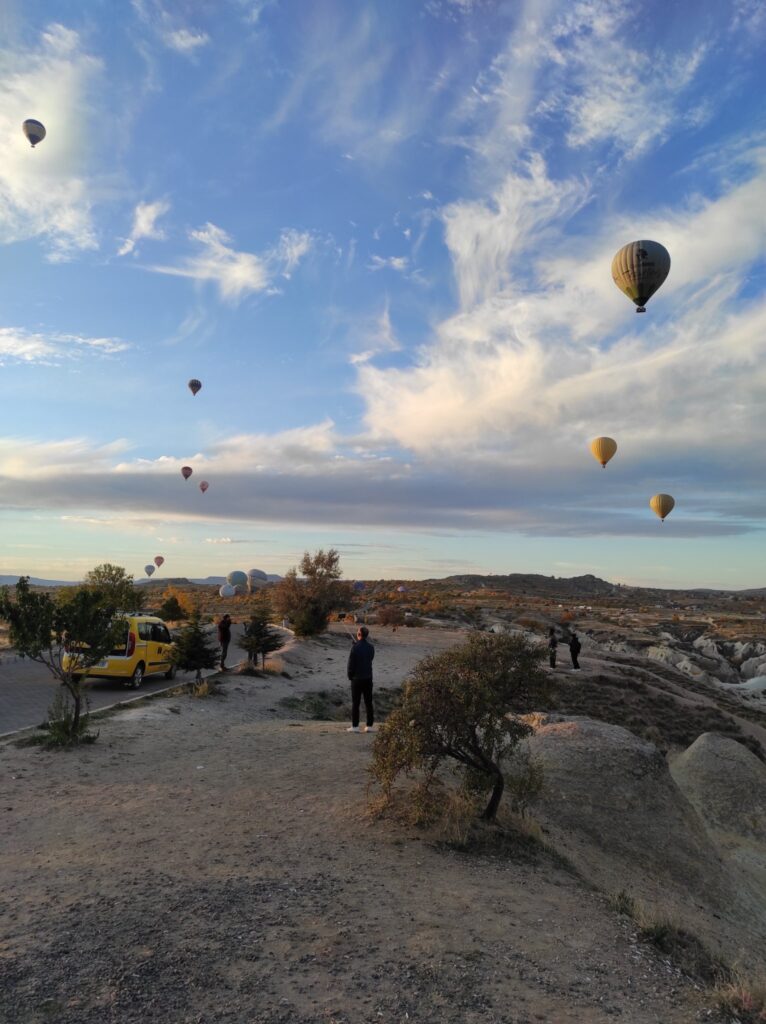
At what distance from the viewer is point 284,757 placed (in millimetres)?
11102

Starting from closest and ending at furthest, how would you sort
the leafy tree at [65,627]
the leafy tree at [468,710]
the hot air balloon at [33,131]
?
1. the leafy tree at [468,710]
2. the leafy tree at [65,627]
3. the hot air balloon at [33,131]

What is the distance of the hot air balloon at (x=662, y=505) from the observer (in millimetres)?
44500

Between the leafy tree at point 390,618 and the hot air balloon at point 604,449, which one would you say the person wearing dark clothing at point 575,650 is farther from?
the leafy tree at point 390,618

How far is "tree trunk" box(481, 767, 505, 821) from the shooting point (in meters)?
8.05

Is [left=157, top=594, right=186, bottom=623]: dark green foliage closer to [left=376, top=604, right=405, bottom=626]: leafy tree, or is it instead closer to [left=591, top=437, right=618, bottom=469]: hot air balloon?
[left=376, top=604, right=405, bottom=626]: leafy tree

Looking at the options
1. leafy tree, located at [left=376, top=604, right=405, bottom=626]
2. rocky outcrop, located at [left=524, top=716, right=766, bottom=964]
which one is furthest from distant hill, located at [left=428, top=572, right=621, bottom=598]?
rocky outcrop, located at [left=524, top=716, right=766, bottom=964]

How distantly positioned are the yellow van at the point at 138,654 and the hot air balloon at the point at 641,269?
2090 centimetres

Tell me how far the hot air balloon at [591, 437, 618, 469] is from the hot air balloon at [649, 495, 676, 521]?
11.7 meters

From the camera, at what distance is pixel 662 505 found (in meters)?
44.9

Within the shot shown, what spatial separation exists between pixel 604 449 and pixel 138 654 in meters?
26.3

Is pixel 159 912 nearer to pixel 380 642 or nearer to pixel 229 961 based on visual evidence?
pixel 229 961

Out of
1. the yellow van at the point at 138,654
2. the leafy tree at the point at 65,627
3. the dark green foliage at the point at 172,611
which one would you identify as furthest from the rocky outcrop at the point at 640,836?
the dark green foliage at the point at 172,611

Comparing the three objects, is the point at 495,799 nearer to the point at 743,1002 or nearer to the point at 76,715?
the point at 743,1002

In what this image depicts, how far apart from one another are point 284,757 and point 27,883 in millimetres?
5543
